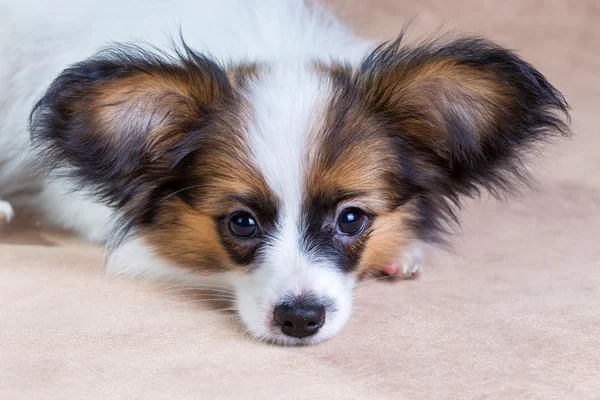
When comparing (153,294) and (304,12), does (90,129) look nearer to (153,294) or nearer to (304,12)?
(153,294)

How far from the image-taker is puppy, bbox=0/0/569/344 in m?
2.60

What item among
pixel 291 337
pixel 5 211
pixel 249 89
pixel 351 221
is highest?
pixel 249 89

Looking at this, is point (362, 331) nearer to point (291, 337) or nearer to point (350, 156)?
point (291, 337)

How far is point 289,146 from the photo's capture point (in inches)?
102

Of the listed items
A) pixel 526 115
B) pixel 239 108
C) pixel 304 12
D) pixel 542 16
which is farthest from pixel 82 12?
pixel 542 16

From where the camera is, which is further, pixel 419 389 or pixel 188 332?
pixel 188 332

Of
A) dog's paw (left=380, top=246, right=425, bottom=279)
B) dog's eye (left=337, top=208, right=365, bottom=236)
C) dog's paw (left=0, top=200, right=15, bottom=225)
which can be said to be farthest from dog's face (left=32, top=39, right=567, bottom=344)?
dog's paw (left=0, top=200, right=15, bottom=225)

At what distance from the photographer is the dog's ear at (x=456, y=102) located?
2.73m

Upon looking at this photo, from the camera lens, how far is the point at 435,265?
3260 mm

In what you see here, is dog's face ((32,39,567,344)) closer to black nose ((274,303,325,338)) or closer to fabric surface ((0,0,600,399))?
black nose ((274,303,325,338))

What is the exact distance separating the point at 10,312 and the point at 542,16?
3306 mm

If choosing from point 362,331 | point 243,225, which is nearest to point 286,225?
point 243,225

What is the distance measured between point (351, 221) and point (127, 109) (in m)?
0.71

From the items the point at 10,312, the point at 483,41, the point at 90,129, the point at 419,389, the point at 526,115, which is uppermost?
the point at 483,41
